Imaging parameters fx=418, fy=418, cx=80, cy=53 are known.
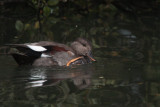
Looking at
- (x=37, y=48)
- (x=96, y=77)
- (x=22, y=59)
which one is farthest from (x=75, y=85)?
(x=22, y=59)

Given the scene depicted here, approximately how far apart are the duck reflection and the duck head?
93 centimetres

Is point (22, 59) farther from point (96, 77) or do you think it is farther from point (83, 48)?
point (96, 77)

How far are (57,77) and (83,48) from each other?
1840mm

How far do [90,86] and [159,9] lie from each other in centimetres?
1272

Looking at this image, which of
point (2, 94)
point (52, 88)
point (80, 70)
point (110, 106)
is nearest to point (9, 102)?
point (2, 94)

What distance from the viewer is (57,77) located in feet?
22.6

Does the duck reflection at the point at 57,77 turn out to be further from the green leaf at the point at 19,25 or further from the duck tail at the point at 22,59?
the green leaf at the point at 19,25

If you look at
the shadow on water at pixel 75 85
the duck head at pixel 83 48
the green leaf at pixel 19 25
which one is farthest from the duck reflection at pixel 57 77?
the green leaf at pixel 19 25

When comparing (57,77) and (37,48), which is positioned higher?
(37,48)

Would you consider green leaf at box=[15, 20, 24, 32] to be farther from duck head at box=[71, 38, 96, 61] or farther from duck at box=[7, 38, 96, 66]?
duck at box=[7, 38, 96, 66]

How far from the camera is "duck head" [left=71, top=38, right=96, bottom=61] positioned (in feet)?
28.2

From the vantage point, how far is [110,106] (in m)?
5.31

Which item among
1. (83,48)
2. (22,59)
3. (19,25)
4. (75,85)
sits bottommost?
(75,85)

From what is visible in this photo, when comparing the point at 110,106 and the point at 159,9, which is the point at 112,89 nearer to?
the point at 110,106
